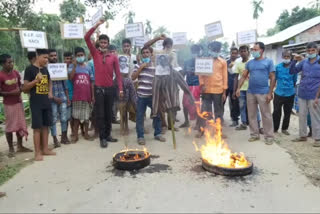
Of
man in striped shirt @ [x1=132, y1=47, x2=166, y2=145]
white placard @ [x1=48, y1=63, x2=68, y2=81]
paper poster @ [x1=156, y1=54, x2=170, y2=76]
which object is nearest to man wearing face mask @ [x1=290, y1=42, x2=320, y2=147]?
paper poster @ [x1=156, y1=54, x2=170, y2=76]

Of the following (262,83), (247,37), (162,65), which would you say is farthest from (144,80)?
(247,37)

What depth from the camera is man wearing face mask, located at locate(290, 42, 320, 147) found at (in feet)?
18.2

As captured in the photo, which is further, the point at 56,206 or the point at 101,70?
the point at 101,70

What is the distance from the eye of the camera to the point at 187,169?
4430 millimetres

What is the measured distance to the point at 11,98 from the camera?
5.30 meters

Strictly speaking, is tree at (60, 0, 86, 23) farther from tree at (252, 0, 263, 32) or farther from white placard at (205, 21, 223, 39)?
tree at (252, 0, 263, 32)

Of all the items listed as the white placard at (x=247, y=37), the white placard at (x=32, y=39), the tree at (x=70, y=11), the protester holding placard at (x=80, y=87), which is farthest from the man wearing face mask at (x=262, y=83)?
the tree at (x=70, y=11)

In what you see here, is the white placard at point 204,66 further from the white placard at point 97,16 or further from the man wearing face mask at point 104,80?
the white placard at point 97,16

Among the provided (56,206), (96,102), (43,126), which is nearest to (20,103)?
(43,126)

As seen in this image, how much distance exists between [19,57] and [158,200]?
Answer: 2673 centimetres

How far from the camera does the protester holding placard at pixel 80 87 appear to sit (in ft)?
19.5

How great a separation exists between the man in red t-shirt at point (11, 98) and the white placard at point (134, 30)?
10.9 feet

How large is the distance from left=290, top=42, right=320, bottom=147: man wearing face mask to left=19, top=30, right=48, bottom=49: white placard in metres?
5.17

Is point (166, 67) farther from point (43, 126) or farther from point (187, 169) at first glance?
point (43, 126)
